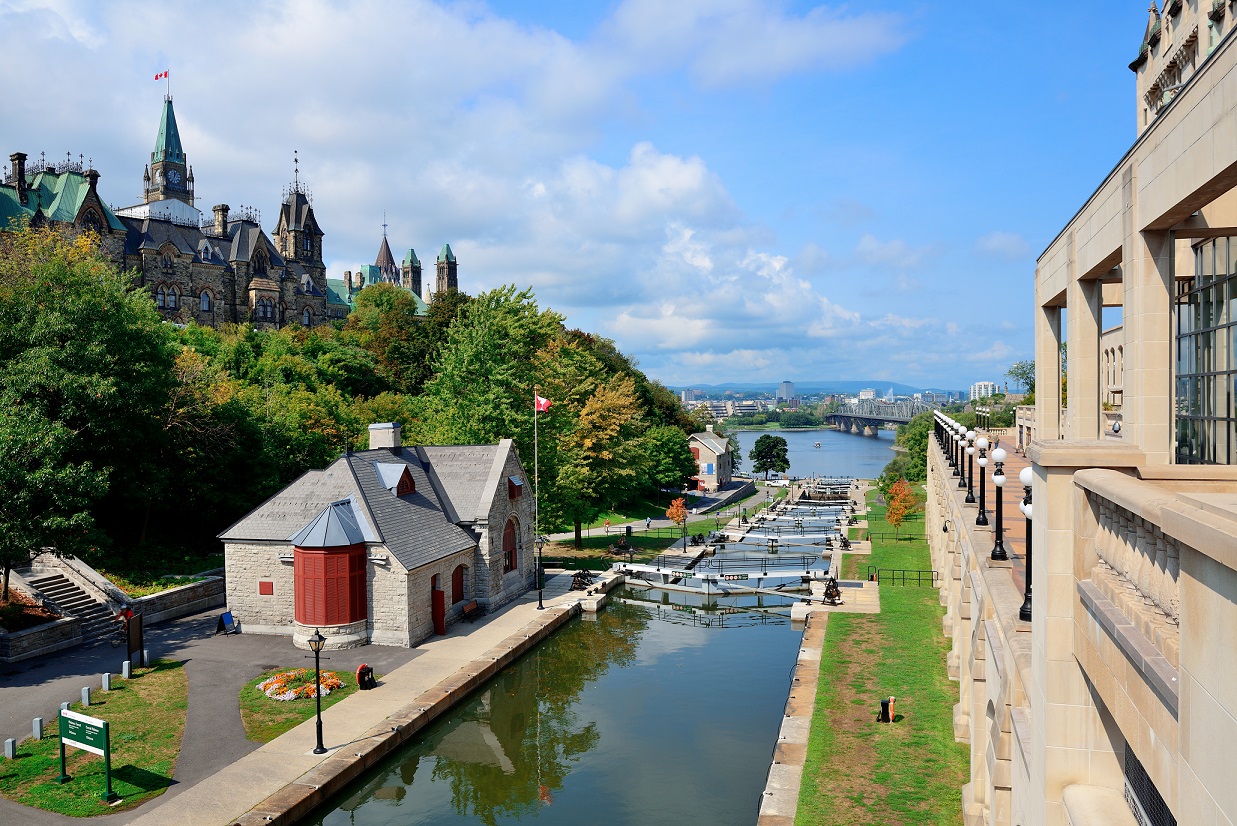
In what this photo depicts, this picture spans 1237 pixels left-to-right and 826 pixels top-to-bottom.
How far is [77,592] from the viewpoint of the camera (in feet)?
90.1

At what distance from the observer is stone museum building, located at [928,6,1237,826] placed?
402 cm

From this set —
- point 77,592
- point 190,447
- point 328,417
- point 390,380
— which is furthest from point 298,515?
point 390,380

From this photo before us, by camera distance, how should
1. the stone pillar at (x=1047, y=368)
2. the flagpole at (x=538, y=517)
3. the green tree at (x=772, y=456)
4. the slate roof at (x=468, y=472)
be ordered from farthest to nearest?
the green tree at (x=772, y=456), the flagpole at (x=538, y=517), the slate roof at (x=468, y=472), the stone pillar at (x=1047, y=368)

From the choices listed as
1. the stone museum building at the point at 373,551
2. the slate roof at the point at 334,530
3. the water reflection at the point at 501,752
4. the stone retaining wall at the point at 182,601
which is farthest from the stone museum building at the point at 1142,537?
the stone retaining wall at the point at 182,601

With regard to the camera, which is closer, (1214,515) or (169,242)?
(1214,515)

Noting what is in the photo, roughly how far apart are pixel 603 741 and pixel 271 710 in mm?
8309

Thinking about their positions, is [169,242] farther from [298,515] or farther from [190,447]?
[298,515]

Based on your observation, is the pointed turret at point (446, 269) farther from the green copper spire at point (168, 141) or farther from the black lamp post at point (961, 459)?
the black lamp post at point (961, 459)

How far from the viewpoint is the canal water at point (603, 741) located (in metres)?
17.6

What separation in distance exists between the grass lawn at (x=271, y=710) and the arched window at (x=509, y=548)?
11009 mm

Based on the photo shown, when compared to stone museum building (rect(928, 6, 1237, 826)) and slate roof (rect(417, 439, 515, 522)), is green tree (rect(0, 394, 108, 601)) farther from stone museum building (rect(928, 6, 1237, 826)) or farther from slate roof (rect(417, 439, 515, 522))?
stone museum building (rect(928, 6, 1237, 826))

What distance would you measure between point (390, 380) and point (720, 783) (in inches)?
1876

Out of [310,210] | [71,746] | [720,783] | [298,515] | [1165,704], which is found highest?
[310,210]

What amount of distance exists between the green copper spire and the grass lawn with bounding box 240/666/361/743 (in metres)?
91.8
